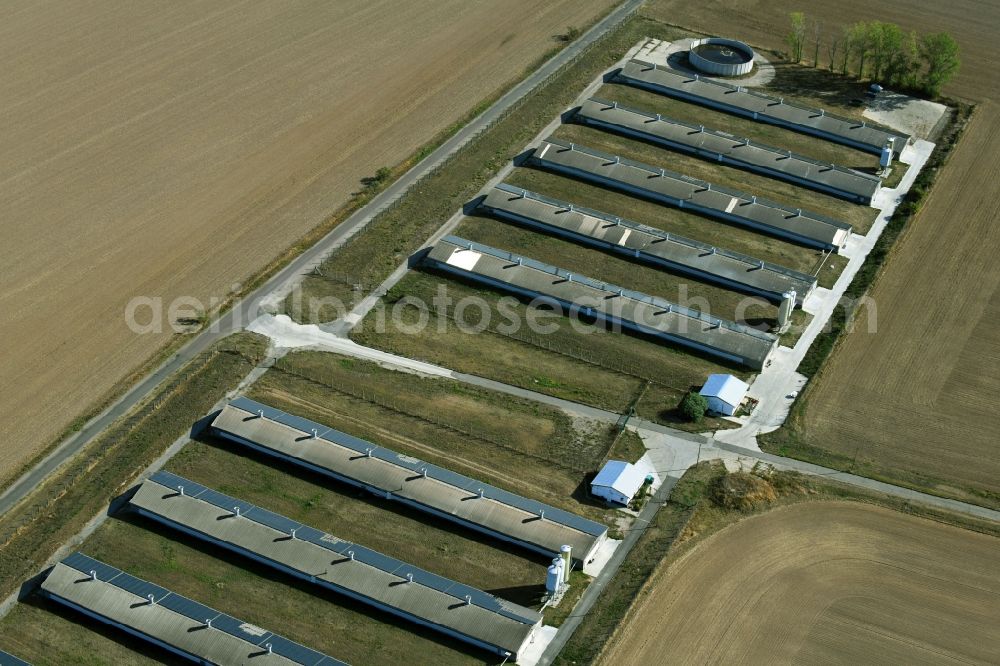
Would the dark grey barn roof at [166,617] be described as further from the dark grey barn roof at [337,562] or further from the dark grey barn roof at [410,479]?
the dark grey barn roof at [410,479]

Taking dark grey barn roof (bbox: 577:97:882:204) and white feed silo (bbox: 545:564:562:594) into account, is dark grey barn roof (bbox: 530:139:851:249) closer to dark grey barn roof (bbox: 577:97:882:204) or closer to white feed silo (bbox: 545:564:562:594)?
dark grey barn roof (bbox: 577:97:882:204)

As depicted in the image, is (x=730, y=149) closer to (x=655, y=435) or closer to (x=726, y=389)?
(x=726, y=389)

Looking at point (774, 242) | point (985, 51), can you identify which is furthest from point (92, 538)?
point (985, 51)

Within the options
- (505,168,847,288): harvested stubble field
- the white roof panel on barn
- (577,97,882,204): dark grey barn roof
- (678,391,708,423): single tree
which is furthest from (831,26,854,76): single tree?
(678,391,708,423): single tree

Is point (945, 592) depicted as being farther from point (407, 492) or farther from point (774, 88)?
point (774, 88)

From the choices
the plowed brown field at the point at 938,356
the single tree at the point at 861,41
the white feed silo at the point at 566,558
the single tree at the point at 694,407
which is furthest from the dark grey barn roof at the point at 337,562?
the single tree at the point at 861,41
